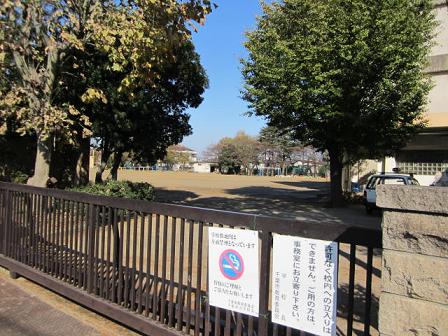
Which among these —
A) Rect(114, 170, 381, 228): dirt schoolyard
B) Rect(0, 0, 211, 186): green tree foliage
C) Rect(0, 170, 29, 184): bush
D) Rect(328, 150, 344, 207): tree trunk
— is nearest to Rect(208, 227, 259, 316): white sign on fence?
Rect(114, 170, 381, 228): dirt schoolyard

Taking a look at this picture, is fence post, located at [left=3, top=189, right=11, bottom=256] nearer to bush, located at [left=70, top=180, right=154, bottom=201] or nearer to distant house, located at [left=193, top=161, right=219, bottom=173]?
bush, located at [left=70, top=180, right=154, bottom=201]

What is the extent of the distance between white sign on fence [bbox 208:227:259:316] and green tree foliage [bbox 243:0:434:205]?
12394 mm

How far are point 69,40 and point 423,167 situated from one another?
24.7m

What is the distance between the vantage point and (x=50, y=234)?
215 inches

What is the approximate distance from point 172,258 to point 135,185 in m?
8.95

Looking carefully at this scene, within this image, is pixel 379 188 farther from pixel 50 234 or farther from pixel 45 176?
pixel 45 176

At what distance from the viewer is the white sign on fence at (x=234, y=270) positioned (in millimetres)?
3230

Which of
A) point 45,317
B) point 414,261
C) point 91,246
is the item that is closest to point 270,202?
point 91,246

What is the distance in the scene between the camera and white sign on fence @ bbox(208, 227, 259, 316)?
10.6 feet

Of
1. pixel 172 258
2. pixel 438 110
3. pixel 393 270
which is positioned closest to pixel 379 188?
pixel 393 270

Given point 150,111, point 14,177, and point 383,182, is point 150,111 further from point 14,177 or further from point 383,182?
point 383,182

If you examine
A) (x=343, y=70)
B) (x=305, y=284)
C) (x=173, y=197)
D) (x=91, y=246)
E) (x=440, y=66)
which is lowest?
(x=173, y=197)

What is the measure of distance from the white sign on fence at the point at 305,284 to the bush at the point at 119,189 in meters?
8.13

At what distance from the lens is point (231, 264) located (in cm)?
338
